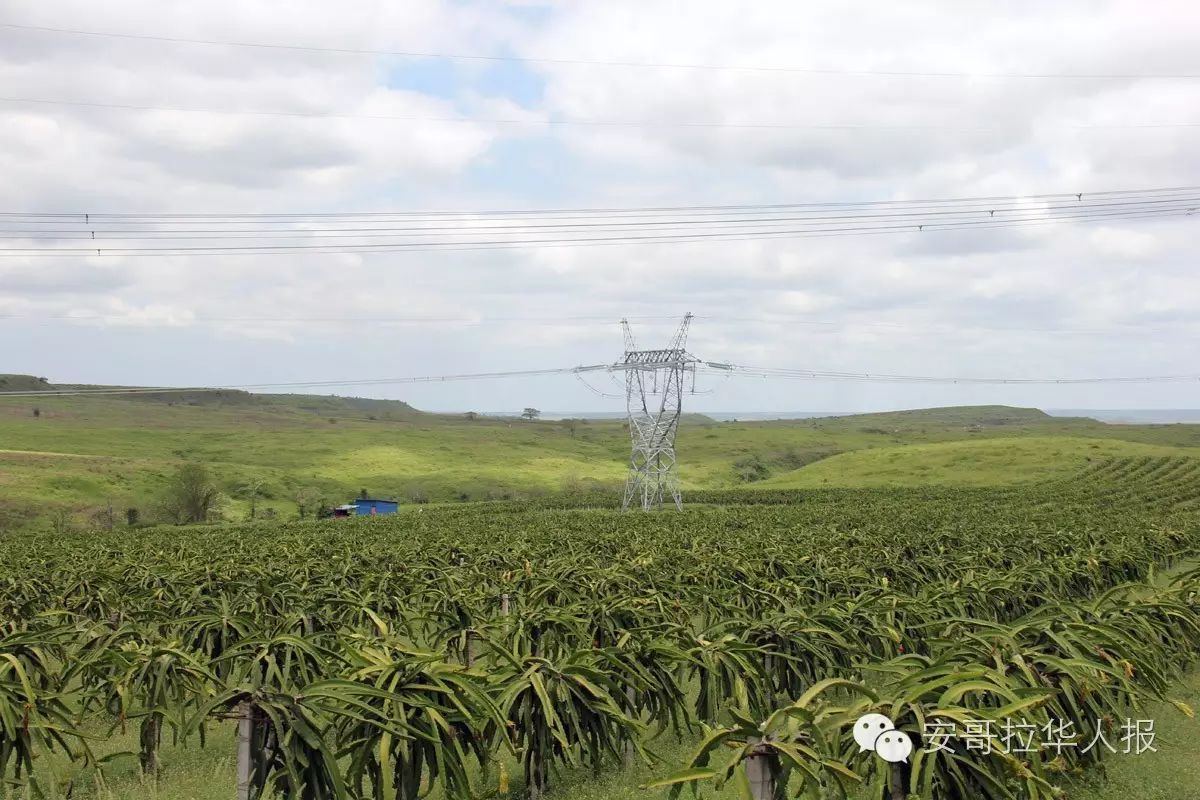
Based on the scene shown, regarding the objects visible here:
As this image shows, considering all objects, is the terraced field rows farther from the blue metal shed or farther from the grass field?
the blue metal shed

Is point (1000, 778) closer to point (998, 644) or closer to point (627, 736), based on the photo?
point (998, 644)

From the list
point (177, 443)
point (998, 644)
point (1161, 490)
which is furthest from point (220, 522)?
point (1161, 490)

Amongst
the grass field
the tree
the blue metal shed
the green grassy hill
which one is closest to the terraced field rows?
the grass field

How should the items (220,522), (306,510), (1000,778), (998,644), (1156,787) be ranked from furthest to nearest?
1. (306,510)
2. (220,522)
3. (1156,787)
4. (998,644)
5. (1000,778)

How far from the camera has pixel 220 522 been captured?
67312mm

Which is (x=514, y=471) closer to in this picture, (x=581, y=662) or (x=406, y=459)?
(x=406, y=459)

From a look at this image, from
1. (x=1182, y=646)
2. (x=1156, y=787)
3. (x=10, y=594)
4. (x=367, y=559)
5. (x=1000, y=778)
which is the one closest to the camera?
(x=1000, y=778)

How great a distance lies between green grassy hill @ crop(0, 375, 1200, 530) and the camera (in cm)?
8019

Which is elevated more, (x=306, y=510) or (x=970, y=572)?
(x=970, y=572)

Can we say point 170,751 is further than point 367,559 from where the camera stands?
No

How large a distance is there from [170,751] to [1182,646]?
51.7 feet

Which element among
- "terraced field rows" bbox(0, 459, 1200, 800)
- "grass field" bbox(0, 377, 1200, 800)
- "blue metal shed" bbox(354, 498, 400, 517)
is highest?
"terraced field rows" bbox(0, 459, 1200, 800)

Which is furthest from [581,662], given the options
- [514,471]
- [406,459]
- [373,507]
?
[406,459]

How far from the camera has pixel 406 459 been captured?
11862 cm
